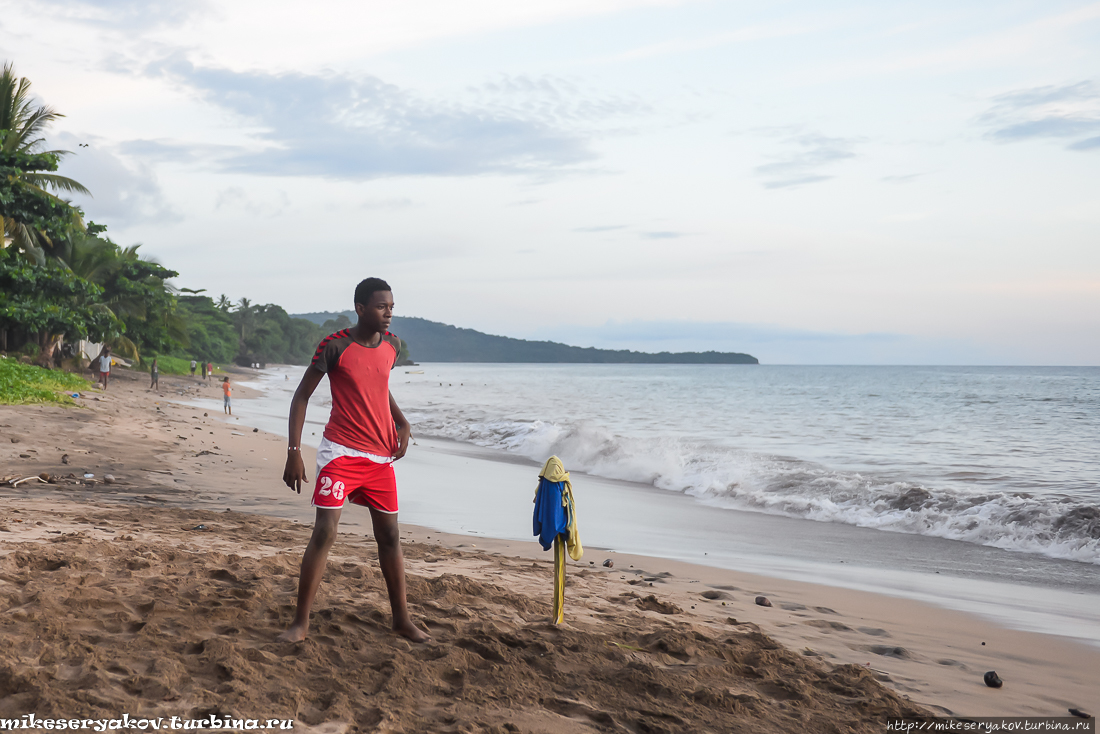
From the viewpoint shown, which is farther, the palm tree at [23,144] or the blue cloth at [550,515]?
the palm tree at [23,144]

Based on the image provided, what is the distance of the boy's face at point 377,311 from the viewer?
3584 mm

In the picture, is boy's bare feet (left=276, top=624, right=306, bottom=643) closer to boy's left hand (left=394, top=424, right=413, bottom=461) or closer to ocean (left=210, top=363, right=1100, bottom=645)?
boy's left hand (left=394, top=424, right=413, bottom=461)

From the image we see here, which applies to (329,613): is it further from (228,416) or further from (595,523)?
(228,416)

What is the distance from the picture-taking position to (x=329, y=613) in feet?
12.6

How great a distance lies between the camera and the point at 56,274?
2364 cm

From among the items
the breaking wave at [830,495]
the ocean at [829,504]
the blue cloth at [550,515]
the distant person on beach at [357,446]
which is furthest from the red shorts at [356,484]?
the breaking wave at [830,495]

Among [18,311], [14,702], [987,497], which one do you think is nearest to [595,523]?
[987,497]

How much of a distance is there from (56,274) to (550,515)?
25545 mm

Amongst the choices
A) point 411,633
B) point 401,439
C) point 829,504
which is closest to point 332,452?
point 401,439

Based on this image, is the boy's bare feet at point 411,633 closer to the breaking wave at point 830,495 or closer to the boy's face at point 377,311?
the boy's face at point 377,311

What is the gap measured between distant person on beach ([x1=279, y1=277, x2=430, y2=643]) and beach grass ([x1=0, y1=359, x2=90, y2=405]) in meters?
12.3

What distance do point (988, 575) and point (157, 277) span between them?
3694cm

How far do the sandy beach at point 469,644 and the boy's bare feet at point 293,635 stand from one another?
0.17 ft

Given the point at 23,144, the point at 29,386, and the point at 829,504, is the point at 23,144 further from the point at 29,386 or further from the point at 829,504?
the point at 829,504
